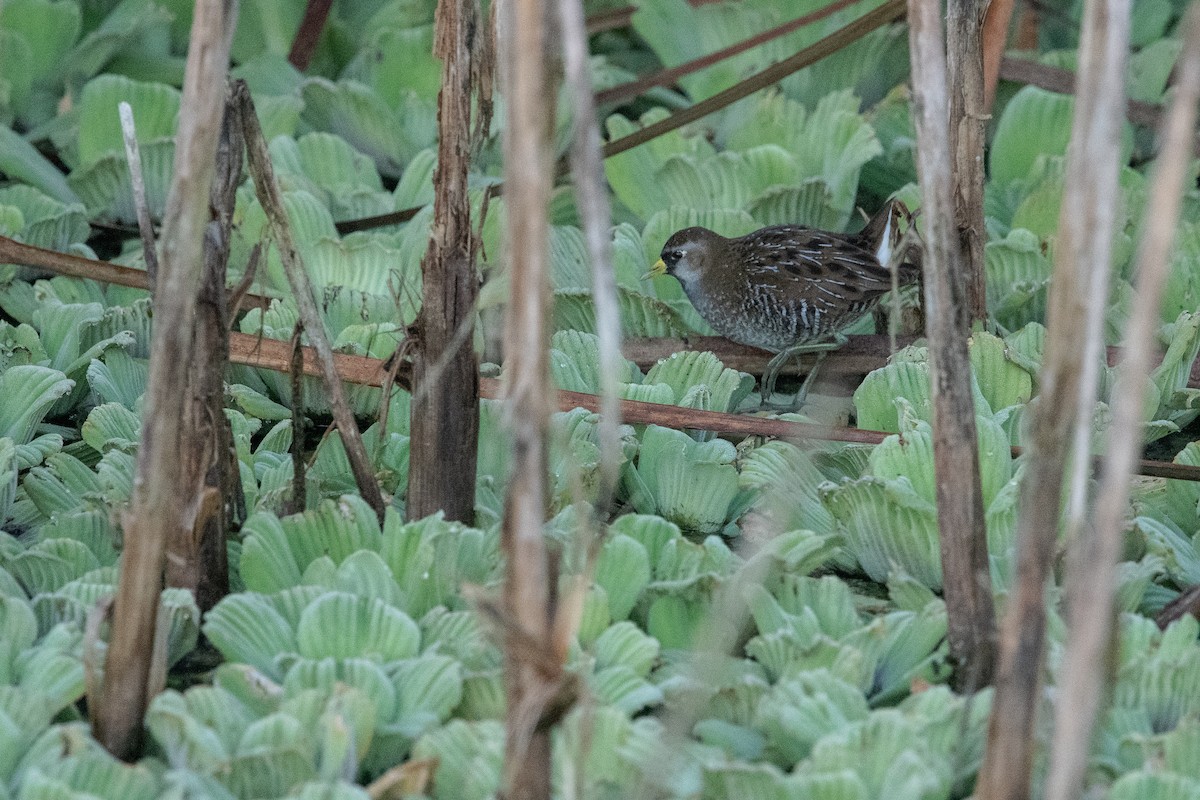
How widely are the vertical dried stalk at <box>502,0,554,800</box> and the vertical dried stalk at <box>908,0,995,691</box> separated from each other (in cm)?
50

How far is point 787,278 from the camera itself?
325cm

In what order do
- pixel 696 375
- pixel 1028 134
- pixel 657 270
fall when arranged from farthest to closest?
pixel 1028 134 < pixel 657 270 < pixel 696 375

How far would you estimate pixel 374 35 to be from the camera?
4023 millimetres

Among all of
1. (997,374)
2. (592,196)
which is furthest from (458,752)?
(997,374)

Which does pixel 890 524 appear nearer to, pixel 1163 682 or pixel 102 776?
pixel 1163 682

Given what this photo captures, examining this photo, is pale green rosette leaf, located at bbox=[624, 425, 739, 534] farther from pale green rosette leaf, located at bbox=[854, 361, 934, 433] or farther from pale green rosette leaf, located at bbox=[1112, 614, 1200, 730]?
pale green rosette leaf, located at bbox=[1112, 614, 1200, 730]

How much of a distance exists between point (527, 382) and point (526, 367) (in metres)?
0.01

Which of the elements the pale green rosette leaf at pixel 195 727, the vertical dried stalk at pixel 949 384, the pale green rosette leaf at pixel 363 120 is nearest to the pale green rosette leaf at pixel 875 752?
the vertical dried stalk at pixel 949 384

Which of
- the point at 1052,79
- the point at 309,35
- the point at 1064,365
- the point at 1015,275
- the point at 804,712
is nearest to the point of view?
the point at 1064,365

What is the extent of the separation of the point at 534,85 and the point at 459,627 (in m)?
0.80

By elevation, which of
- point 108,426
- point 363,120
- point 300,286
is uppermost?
point 363,120

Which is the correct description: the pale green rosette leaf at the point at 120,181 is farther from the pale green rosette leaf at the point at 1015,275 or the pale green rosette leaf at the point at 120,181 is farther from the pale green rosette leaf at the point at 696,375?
the pale green rosette leaf at the point at 1015,275

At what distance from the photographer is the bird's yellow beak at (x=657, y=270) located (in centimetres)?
320

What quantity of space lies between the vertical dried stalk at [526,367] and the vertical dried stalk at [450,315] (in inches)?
25.4
